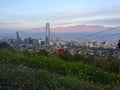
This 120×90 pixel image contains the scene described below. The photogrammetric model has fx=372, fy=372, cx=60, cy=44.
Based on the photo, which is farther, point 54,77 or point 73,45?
point 73,45

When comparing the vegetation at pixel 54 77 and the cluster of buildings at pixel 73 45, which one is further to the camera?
the cluster of buildings at pixel 73 45

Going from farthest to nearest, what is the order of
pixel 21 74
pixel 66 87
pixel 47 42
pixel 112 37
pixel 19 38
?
pixel 19 38 → pixel 47 42 → pixel 112 37 → pixel 21 74 → pixel 66 87

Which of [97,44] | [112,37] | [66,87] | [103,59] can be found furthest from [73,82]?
[97,44]

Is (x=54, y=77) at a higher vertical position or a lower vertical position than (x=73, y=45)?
higher

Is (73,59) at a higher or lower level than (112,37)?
lower

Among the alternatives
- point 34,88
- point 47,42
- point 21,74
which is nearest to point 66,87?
point 34,88

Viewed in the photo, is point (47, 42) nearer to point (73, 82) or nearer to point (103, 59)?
point (103, 59)

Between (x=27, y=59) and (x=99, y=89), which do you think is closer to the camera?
(x=99, y=89)

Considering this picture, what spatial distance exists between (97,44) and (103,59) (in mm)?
3040

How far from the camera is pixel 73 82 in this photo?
21.5 feet

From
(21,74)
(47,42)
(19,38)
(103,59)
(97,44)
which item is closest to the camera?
(21,74)

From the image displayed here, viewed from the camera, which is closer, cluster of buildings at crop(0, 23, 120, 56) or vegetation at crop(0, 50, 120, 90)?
vegetation at crop(0, 50, 120, 90)

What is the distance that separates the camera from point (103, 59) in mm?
10266

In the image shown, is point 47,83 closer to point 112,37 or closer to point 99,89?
point 99,89
